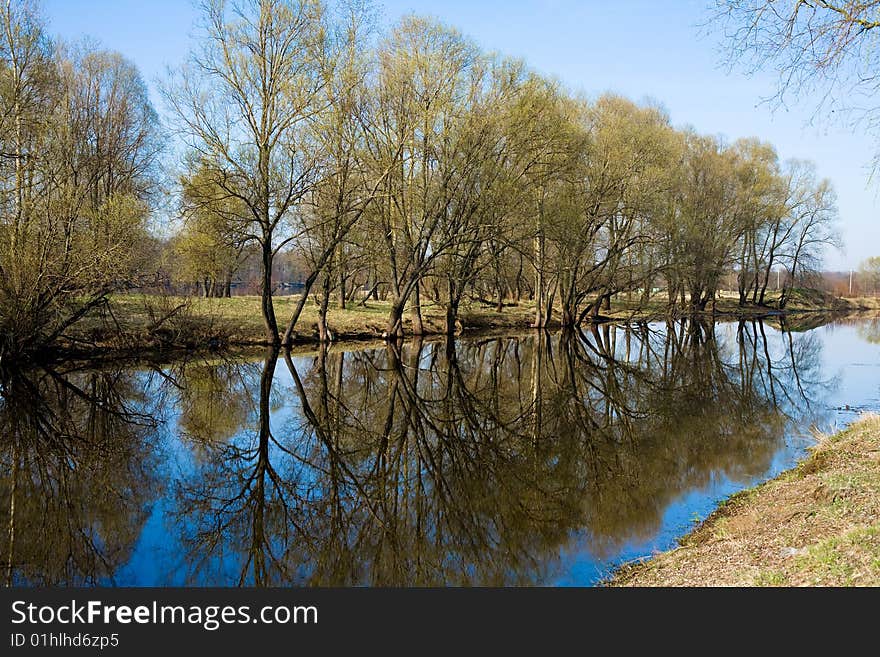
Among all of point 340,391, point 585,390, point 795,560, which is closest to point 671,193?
point 585,390

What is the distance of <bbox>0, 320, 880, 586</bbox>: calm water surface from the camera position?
6.71m

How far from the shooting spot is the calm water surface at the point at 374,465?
22.0 feet

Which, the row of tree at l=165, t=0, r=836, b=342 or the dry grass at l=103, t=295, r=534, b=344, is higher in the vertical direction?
the row of tree at l=165, t=0, r=836, b=342

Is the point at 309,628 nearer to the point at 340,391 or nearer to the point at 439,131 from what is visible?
the point at 340,391

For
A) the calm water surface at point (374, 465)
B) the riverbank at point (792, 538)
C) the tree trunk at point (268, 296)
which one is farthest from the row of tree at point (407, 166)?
the riverbank at point (792, 538)

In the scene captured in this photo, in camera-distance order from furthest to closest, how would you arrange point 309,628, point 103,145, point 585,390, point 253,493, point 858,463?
point 103,145, point 585,390, point 253,493, point 858,463, point 309,628

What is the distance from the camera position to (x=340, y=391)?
16.7m

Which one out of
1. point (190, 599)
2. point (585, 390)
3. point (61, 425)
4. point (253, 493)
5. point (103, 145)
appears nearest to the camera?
point (190, 599)

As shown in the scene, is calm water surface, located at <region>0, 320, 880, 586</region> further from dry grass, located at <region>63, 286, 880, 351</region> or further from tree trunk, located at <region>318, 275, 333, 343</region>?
tree trunk, located at <region>318, 275, 333, 343</region>

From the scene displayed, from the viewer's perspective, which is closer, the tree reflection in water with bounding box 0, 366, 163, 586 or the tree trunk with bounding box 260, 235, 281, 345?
the tree reflection in water with bounding box 0, 366, 163, 586

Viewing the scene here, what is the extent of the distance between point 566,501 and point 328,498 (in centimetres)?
310

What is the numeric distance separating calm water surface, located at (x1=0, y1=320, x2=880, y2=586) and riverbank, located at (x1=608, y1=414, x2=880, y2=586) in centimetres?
50

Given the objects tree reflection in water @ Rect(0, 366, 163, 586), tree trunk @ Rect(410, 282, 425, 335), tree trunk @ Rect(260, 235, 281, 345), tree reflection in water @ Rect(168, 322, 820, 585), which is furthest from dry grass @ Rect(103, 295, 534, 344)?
tree reflection in water @ Rect(0, 366, 163, 586)

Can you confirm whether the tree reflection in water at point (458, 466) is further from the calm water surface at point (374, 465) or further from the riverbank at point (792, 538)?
the riverbank at point (792, 538)
